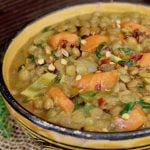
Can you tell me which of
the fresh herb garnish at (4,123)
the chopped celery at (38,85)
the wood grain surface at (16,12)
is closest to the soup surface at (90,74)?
the chopped celery at (38,85)

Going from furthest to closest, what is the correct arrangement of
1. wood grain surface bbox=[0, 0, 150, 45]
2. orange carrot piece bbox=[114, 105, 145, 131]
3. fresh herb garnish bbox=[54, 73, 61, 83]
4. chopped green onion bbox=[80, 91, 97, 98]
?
wood grain surface bbox=[0, 0, 150, 45]
fresh herb garnish bbox=[54, 73, 61, 83]
chopped green onion bbox=[80, 91, 97, 98]
orange carrot piece bbox=[114, 105, 145, 131]

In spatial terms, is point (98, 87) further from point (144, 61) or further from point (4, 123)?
point (4, 123)

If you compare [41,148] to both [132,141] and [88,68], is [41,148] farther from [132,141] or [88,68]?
[132,141]

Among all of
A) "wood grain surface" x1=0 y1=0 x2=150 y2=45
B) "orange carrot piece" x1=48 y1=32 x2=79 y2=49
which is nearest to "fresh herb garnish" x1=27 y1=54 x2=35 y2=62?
"orange carrot piece" x1=48 y1=32 x2=79 y2=49

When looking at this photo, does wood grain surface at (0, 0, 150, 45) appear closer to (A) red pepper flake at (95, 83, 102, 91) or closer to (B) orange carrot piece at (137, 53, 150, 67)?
(B) orange carrot piece at (137, 53, 150, 67)

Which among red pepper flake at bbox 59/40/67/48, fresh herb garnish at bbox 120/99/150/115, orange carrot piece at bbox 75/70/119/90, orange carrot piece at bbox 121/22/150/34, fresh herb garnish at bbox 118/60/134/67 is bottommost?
fresh herb garnish at bbox 120/99/150/115

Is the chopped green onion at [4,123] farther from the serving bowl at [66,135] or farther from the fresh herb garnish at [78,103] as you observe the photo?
the fresh herb garnish at [78,103]

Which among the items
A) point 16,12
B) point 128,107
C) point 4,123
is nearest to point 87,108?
point 128,107
